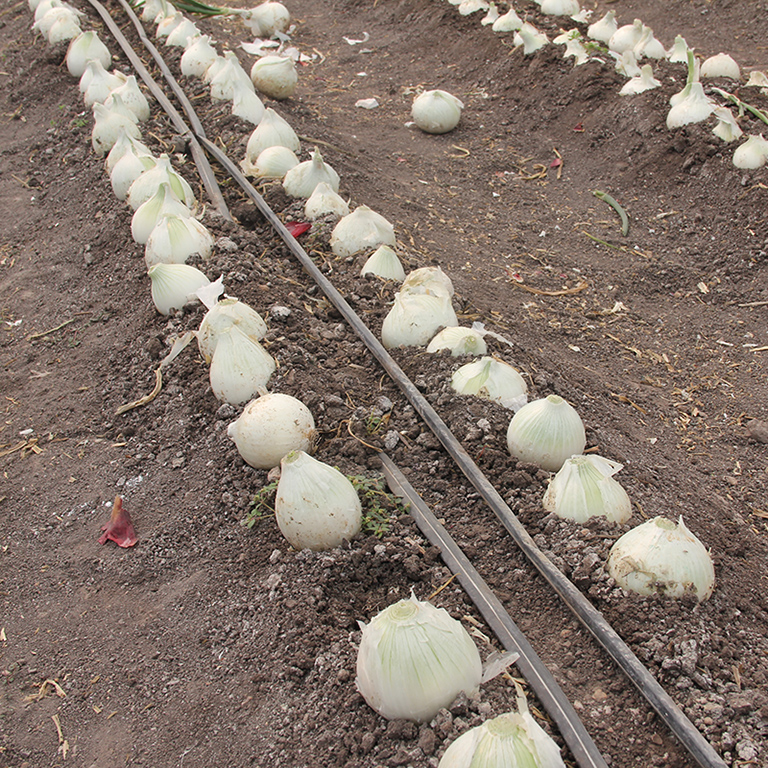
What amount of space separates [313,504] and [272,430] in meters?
0.50

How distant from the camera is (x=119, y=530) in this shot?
3.01 m

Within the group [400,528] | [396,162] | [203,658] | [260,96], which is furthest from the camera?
[260,96]

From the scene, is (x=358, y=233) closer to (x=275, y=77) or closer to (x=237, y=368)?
(x=237, y=368)

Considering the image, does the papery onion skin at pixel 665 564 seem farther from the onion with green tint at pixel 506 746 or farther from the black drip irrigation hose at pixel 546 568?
the onion with green tint at pixel 506 746

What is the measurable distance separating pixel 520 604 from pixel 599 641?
12.5 inches

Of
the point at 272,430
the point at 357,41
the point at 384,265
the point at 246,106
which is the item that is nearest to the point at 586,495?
the point at 272,430

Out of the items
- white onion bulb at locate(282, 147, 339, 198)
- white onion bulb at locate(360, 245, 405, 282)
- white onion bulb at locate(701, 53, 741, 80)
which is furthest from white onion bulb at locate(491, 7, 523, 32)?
white onion bulb at locate(360, 245, 405, 282)

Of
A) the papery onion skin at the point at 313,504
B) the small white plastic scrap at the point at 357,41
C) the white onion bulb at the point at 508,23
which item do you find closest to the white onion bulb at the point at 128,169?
the papery onion skin at the point at 313,504

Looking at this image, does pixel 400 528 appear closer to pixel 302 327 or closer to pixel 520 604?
pixel 520 604

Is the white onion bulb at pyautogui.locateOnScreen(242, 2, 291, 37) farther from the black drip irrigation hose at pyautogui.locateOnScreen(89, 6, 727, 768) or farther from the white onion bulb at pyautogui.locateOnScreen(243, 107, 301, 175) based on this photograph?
the black drip irrigation hose at pyautogui.locateOnScreen(89, 6, 727, 768)

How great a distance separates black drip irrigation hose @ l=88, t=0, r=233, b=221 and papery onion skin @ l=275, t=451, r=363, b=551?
107 inches

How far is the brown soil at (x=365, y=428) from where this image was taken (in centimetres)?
229

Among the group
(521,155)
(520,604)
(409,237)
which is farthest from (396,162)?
(520,604)

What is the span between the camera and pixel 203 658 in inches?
98.4
